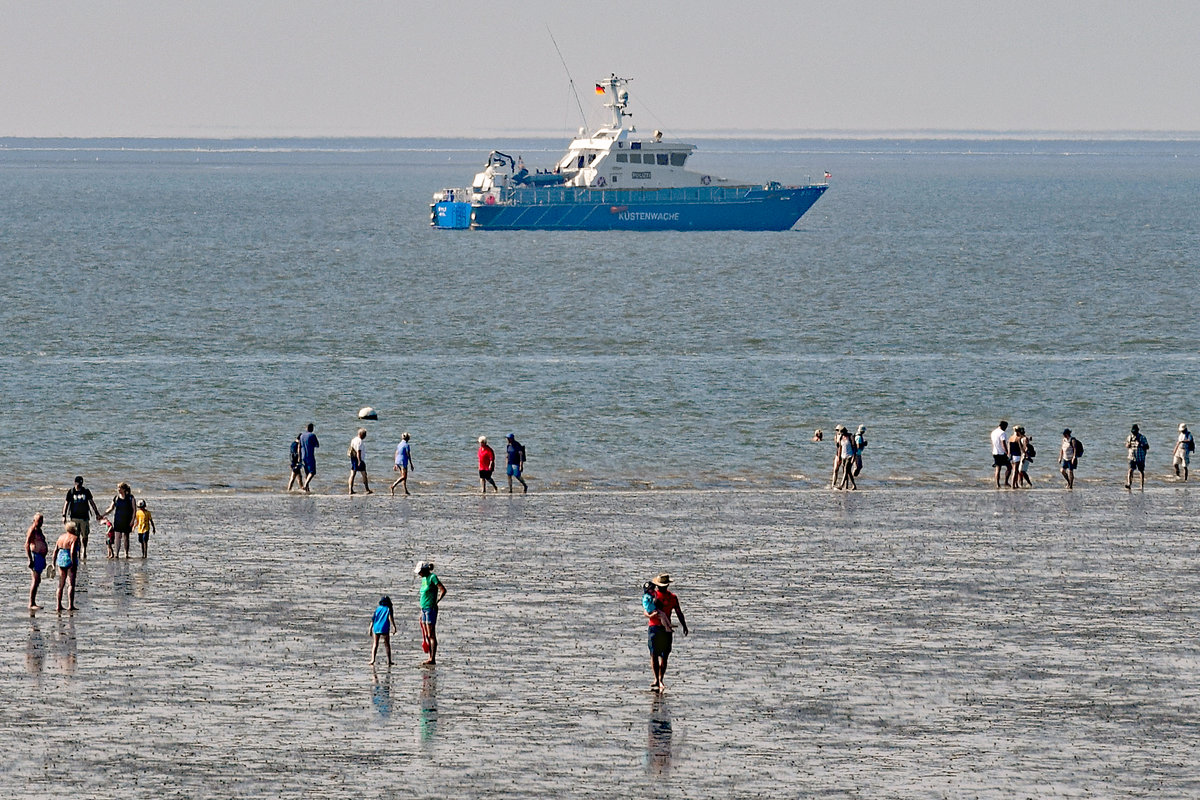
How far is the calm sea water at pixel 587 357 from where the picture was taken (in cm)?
4756

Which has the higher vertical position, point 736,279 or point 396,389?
point 736,279

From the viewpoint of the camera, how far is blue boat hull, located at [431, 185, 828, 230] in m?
143

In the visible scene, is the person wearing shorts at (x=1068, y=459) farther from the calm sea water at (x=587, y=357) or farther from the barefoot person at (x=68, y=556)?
the barefoot person at (x=68, y=556)

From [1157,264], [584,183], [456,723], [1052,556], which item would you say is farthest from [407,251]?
[456,723]

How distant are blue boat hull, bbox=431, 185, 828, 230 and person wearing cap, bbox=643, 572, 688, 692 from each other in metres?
120

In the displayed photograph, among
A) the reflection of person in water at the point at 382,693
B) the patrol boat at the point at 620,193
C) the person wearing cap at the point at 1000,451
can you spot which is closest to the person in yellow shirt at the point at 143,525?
the reflection of person in water at the point at 382,693

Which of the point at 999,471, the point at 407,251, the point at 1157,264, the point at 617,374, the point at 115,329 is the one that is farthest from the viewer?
the point at 407,251

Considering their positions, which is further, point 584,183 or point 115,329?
point 584,183

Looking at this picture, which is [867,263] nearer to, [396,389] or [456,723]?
[396,389]

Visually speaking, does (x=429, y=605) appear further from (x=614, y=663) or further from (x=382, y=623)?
(x=614, y=663)

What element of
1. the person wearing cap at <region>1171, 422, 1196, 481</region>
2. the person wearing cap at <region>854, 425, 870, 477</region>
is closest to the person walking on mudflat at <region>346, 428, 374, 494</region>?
the person wearing cap at <region>854, 425, 870, 477</region>

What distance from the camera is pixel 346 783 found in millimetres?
19141

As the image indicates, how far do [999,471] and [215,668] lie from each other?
78.1 ft

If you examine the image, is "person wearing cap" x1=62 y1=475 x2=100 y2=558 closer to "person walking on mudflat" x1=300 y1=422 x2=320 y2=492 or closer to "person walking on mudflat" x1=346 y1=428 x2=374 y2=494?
"person walking on mudflat" x1=300 y1=422 x2=320 y2=492
